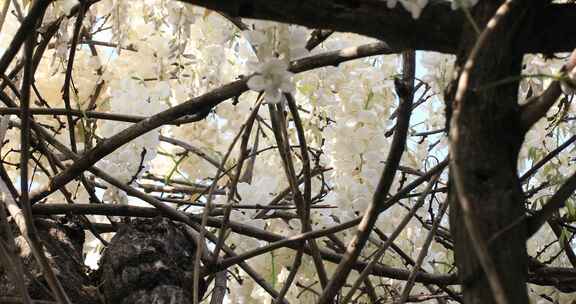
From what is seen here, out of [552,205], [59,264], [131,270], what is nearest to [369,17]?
[552,205]

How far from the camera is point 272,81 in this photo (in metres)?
1.08

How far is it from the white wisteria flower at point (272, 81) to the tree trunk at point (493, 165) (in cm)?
22

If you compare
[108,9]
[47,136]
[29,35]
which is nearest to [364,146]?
[108,9]

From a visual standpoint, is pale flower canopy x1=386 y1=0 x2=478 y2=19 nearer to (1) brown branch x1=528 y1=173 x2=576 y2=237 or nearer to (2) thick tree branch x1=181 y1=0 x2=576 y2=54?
(2) thick tree branch x1=181 y1=0 x2=576 y2=54

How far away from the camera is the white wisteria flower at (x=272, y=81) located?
1077mm

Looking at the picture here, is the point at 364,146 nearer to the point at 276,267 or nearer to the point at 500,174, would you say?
the point at 276,267

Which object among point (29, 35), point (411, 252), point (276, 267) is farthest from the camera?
point (411, 252)

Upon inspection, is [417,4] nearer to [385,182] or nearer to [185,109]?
[385,182]

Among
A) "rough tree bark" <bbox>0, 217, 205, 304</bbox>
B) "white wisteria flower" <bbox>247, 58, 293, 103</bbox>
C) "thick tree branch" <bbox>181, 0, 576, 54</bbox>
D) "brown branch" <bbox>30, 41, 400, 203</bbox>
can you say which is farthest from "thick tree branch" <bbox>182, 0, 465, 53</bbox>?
"rough tree bark" <bbox>0, 217, 205, 304</bbox>

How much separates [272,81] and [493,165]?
30 cm

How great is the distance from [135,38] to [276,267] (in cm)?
83

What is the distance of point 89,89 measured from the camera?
2.71 m

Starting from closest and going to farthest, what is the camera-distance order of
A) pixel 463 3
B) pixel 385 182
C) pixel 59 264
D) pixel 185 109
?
pixel 463 3
pixel 385 182
pixel 185 109
pixel 59 264

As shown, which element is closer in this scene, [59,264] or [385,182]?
[385,182]
